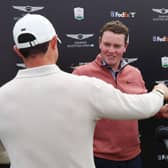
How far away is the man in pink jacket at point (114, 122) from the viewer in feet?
7.63

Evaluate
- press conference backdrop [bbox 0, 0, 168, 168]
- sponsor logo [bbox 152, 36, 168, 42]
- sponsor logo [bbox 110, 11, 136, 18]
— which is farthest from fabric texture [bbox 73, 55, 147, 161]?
sponsor logo [bbox 152, 36, 168, 42]

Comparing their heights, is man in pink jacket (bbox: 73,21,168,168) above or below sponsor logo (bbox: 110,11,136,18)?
below

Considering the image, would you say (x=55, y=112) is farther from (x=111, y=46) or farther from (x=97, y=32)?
(x=97, y=32)

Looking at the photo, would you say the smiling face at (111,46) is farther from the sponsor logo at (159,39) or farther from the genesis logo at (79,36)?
the sponsor logo at (159,39)

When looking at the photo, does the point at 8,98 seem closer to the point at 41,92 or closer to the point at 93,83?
the point at 41,92

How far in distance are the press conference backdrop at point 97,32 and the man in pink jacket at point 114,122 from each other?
0.86m

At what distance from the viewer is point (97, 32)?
3.32 m

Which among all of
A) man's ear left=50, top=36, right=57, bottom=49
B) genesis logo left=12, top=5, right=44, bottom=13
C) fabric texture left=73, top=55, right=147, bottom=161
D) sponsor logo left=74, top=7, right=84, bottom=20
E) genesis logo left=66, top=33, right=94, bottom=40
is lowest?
fabric texture left=73, top=55, right=147, bottom=161

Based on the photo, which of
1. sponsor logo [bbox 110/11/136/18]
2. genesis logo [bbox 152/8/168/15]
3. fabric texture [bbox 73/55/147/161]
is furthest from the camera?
genesis logo [bbox 152/8/168/15]

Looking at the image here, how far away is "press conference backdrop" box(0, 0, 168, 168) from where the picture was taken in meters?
3.10

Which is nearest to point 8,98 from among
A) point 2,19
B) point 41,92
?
point 41,92

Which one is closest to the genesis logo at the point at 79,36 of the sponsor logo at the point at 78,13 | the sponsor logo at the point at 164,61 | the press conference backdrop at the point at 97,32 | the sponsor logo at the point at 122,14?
the press conference backdrop at the point at 97,32

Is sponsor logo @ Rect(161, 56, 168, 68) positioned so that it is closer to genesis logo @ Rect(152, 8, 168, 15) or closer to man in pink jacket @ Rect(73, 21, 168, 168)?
genesis logo @ Rect(152, 8, 168, 15)

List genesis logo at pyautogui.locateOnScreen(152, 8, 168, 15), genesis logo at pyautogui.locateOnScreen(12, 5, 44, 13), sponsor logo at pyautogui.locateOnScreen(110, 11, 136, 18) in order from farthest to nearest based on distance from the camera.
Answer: genesis logo at pyautogui.locateOnScreen(152, 8, 168, 15) → sponsor logo at pyautogui.locateOnScreen(110, 11, 136, 18) → genesis logo at pyautogui.locateOnScreen(12, 5, 44, 13)
